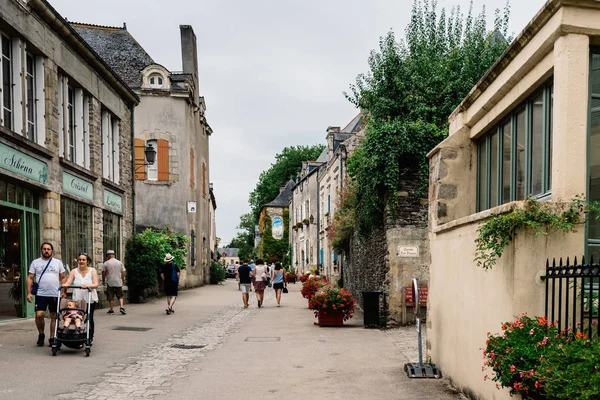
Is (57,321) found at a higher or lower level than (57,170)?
lower

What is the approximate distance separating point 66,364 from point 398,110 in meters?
11.3

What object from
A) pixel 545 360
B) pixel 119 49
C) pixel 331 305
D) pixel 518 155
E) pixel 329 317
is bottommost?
pixel 329 317

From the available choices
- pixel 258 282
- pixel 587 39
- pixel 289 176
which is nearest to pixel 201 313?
pixel 258 282

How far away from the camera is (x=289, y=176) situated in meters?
62.8

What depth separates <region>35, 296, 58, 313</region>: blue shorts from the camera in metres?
8.66

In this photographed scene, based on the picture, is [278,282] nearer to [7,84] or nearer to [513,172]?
[7,84]

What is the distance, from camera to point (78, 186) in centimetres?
1487

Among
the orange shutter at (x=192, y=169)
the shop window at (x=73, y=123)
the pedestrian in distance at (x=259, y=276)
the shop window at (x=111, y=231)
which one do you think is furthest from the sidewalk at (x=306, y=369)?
the orange shutter at (x=192, y=169)

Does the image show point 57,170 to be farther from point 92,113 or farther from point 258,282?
point 258,282

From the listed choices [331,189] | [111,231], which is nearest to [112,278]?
[111,231]

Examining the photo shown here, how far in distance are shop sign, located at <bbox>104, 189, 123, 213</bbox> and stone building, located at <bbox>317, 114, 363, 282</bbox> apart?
9571 mm

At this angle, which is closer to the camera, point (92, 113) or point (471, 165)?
point (471, 165)

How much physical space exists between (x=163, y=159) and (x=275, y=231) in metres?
23.9

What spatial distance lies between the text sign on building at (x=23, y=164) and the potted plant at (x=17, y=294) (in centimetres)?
219
